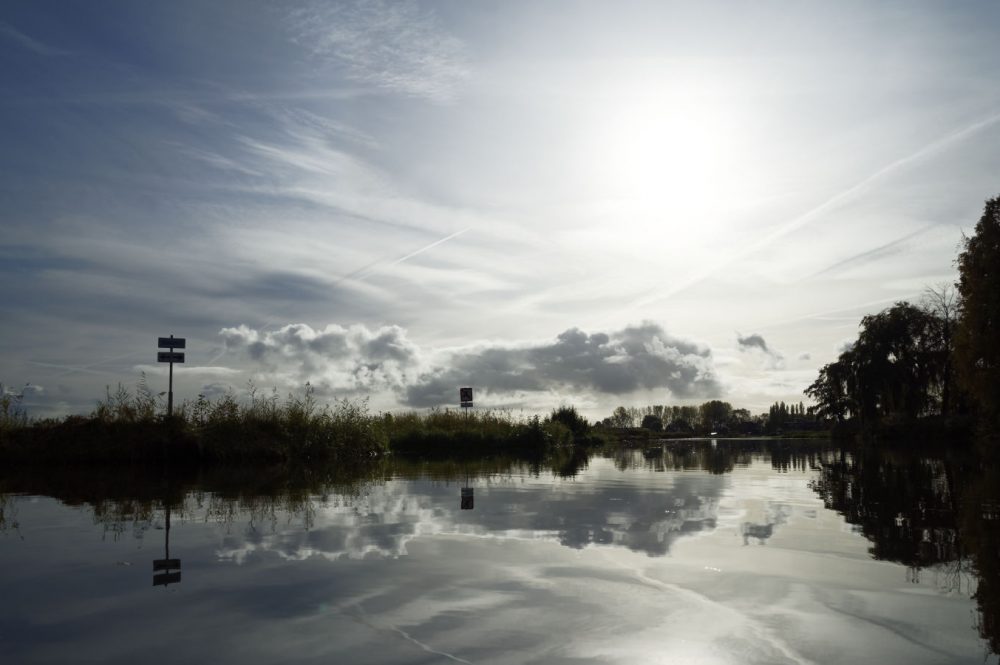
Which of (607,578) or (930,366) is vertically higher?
(930,366)

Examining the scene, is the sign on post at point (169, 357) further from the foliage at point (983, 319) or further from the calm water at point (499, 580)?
the foliage at point (983, 319)

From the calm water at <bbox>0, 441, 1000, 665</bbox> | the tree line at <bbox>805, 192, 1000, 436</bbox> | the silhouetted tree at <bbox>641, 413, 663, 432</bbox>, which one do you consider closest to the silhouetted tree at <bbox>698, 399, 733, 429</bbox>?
the silhouetted tree at <bbox>641, 413, 663, 432</bbox>

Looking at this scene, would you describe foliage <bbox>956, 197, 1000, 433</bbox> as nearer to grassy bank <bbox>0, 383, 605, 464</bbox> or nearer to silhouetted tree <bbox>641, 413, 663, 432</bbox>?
grassy bank <bbox>0, 383, 605, 464</bbox>

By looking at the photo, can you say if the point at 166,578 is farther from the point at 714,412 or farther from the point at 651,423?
the point at 714,412

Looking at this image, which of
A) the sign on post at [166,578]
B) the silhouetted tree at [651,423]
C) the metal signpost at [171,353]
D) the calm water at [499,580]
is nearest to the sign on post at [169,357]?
the metal signpost at [171,353]

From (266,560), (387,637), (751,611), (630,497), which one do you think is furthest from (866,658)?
(630,497)

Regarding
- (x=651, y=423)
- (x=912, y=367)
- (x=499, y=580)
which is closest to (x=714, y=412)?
(x=651, y=423)

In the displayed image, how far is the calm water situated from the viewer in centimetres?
434

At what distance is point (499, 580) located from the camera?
6.02 meters

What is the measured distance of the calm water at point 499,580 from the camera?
171 inches

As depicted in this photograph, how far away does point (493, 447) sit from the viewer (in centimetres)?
3444

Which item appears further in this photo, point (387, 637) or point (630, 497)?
point (630, 497)

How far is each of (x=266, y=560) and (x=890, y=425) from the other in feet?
172

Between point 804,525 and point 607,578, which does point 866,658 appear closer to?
point 607,578
